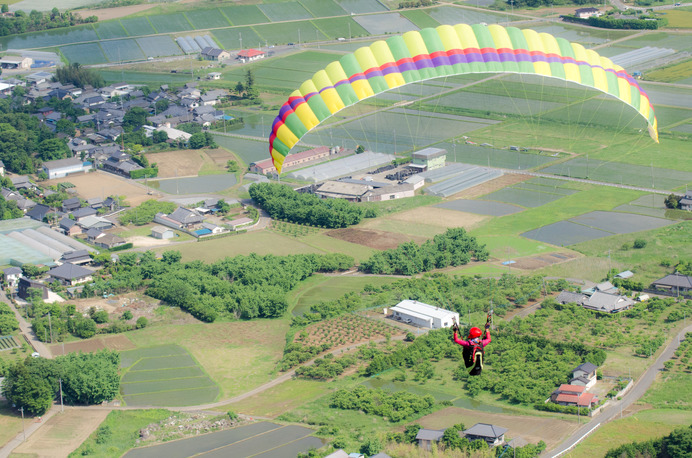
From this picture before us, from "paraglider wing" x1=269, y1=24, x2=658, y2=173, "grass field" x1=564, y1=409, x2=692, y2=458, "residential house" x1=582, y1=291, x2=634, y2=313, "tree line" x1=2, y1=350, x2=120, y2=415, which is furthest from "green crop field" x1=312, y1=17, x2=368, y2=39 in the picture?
"grass field" x1=564, y1=409, x2=692, y2=458

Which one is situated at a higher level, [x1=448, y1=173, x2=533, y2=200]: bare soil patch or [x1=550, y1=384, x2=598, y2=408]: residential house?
[x1=448, y1=173, x2=533, y2=200]: bare soil patch

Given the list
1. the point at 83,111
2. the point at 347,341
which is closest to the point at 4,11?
the point at 83,111

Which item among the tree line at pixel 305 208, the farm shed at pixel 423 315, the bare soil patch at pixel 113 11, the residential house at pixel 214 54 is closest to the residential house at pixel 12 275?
the tree line at pixel 305 208

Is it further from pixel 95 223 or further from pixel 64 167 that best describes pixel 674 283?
pixel 64 167

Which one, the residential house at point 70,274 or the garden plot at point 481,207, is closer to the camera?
the residential house at point 70,274

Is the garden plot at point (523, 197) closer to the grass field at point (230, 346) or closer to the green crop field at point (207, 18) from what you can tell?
the grass field at point (230, 346)

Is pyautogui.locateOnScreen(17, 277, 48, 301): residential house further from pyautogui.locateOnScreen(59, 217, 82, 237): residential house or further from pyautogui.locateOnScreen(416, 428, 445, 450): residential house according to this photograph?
pyautogui.locateOnScreen(416, 428, 445, 450): residential house

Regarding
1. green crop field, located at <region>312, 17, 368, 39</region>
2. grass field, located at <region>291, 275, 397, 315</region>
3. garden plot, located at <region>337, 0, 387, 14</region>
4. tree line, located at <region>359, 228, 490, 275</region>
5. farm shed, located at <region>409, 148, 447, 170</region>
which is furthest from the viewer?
garden plot, located at <region>337, 0, 387, 14</region>
